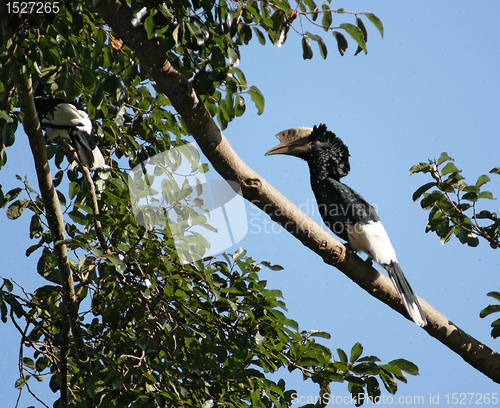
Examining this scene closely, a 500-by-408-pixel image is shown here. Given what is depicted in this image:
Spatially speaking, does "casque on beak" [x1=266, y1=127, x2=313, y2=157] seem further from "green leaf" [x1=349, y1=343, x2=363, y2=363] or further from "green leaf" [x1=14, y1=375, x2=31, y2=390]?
"green leaf" [x1=14, y1=375, x2=31, y2=390]

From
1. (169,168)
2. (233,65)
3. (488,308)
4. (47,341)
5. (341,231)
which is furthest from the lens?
(341,231)

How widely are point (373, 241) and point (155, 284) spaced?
4.11 ft

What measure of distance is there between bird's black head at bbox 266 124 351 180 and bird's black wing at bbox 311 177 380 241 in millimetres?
117

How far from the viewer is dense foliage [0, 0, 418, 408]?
1.74 meters

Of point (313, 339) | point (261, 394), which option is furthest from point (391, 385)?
point (261, 394)

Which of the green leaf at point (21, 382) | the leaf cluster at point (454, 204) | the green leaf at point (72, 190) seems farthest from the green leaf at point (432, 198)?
the green leaf at point (21, 382)

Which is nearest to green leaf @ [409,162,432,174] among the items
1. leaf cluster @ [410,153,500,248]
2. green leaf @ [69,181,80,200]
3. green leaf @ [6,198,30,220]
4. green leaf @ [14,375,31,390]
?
leaf cluster @ [410,153,500,248]

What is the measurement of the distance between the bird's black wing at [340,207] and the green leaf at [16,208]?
160 centimetres

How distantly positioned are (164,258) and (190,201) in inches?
11.9

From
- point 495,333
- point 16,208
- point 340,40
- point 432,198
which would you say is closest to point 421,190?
point 432,198

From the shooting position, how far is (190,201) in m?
2.17

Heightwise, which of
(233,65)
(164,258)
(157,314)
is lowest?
(157,314)

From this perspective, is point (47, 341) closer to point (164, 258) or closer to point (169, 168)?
point (164, 258)

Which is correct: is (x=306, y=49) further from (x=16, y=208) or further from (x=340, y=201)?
(x=16, y=208)
